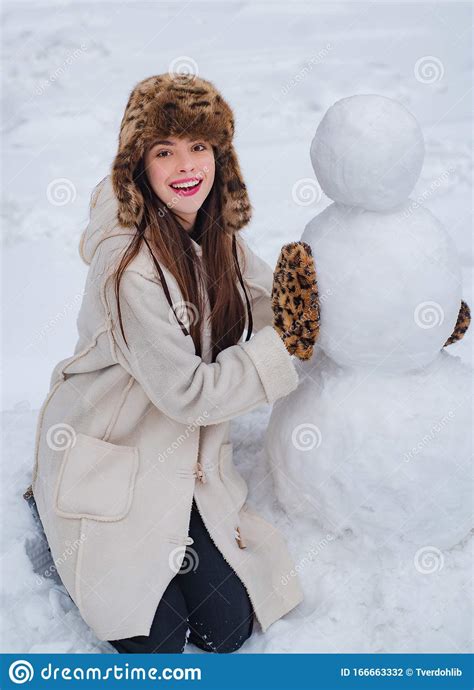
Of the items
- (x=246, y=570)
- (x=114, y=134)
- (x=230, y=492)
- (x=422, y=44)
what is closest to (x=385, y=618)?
(x=246, y=570)

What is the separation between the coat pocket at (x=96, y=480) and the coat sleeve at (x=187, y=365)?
0.18m

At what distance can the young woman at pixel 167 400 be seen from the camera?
162 centimetres

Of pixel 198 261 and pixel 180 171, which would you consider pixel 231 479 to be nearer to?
pixel 198 261

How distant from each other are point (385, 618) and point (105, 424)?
0.69 metres

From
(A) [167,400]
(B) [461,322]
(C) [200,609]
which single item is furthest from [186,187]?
(C) [200,609]

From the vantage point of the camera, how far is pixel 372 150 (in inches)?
59.1

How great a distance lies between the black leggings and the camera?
170 cm

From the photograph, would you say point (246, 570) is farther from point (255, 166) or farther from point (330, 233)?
point (255, 166)

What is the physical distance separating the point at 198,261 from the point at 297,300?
24 centimetres

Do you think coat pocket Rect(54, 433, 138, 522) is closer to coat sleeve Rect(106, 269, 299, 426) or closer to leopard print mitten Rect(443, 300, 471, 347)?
coat sleeve Rect(106, 269, 299, 426)

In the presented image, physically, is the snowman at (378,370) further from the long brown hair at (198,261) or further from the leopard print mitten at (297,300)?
the long brown hair at (198,261)

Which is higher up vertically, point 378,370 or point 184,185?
point 184,185

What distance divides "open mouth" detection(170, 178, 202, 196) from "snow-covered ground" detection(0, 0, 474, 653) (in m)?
0.69

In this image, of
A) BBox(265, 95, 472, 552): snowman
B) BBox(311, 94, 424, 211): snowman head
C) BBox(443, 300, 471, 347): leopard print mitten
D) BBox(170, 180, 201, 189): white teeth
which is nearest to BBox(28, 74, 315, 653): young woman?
BBox(170, 180, 201, 189): white teeth
